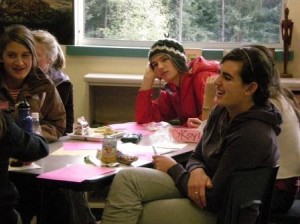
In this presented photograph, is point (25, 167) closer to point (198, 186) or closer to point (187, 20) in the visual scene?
point (198, 186)

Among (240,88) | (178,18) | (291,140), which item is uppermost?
(178,18)

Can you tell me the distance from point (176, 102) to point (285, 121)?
1006 millimetres

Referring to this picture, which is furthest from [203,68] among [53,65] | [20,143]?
[20,143]

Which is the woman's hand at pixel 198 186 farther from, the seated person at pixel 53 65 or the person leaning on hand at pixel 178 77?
the seated person at pixel 53 65

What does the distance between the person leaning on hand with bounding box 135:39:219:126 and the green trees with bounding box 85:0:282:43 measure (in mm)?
1119

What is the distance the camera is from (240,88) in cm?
181

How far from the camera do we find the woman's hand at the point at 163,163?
1.96m

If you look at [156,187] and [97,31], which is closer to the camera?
[156,187]

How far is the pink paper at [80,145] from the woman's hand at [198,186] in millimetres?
612

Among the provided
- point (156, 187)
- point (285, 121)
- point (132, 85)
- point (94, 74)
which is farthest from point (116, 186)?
point (94, 74)

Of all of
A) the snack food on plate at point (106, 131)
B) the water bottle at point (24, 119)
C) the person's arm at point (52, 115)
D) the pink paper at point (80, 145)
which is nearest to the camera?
the water bottle at point (24, 119)

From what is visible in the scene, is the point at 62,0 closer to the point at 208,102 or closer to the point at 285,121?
the point at 208,102

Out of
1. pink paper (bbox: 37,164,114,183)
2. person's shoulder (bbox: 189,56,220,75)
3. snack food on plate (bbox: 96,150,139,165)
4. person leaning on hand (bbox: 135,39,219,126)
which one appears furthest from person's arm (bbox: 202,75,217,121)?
pink paper (bbox: 37,164,114,183)

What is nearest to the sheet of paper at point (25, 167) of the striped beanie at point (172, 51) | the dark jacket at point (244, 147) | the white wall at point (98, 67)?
the dark jacket at point (244, 147)
